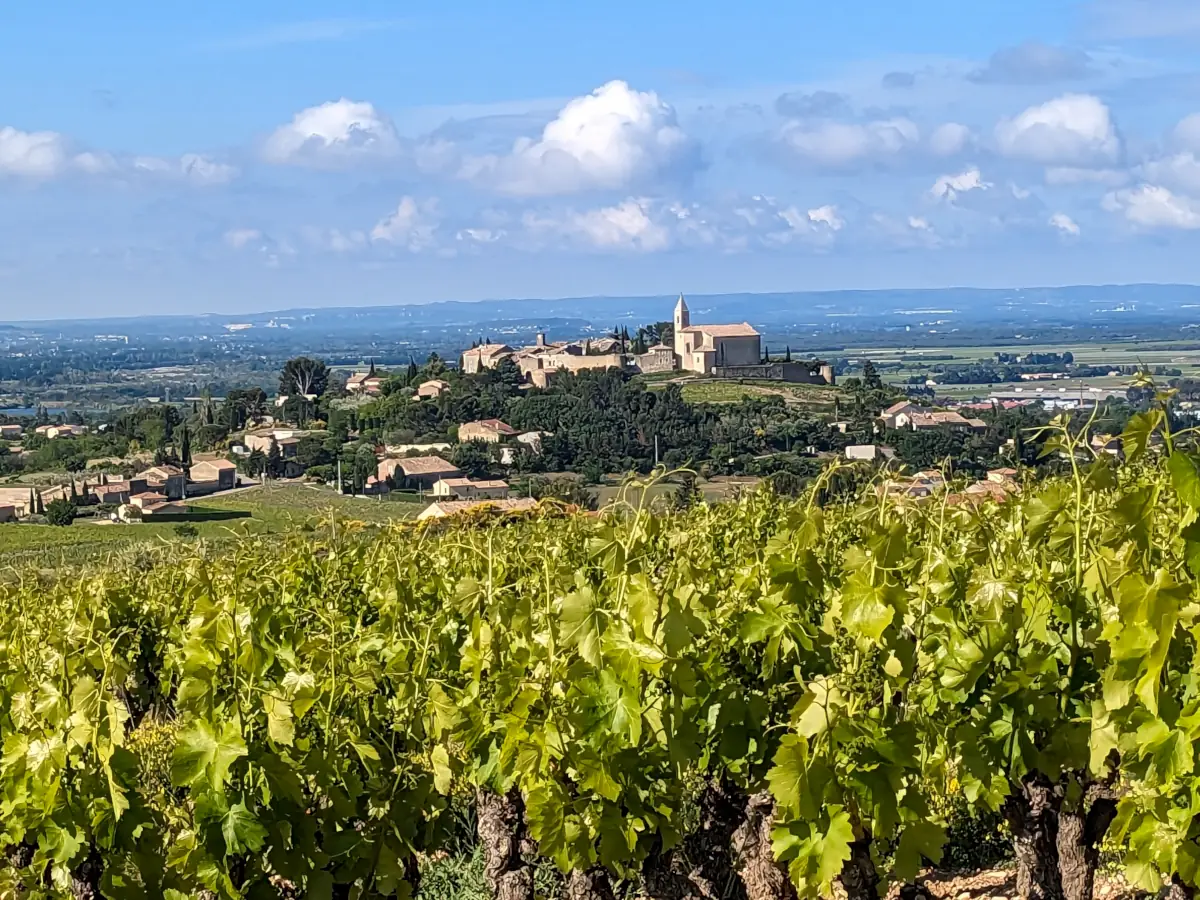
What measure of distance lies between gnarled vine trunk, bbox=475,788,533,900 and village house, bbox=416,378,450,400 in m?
73.3

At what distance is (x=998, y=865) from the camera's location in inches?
228

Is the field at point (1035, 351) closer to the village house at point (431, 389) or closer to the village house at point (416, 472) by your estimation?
the village house at point (416, 472)

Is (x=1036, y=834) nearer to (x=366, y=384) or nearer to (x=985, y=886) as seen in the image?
(x=985, y=886)

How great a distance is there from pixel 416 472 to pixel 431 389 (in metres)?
22.2

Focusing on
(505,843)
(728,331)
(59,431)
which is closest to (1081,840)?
(505,843)

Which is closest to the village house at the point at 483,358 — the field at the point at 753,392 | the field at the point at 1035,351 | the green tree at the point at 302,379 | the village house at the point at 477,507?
the green tree at the point at 302,379

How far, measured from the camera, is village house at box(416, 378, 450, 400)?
78938 mm

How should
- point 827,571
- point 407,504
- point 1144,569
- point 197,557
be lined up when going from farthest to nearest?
point 407,504, point 197,557, point 827,571, point 1144,569

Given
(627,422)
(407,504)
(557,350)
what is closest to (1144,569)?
(407,504)

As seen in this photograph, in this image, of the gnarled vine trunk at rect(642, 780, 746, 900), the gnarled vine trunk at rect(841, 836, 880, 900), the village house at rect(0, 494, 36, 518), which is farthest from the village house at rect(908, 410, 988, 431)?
the gnarled vine trunk at rect(841, 836, 880, 900)

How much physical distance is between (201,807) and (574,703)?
3.67 ft

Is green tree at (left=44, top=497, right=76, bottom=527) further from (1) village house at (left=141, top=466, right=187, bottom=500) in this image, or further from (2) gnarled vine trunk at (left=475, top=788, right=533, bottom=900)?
(2) gnarled vine trunk at (left=475, top=788, right=533, bottom=900)

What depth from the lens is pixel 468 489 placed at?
55.2 meters

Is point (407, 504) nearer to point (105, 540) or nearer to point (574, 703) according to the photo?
point (105, 540)
